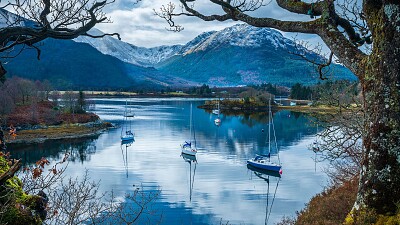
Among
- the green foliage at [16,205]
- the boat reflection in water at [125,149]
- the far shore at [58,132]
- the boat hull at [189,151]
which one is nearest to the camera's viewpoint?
the green foliage at [16,205]

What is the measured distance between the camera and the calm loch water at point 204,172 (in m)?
29.9

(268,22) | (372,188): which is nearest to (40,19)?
(268,22)

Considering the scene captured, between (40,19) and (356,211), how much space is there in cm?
512

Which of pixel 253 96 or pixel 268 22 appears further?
pixel 253 96

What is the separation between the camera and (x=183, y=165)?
155 feet

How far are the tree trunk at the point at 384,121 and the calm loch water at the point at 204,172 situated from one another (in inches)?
437

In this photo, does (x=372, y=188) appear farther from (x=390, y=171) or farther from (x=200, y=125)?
(x=200, y=125)

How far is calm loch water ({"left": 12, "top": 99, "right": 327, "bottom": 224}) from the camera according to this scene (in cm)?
2988

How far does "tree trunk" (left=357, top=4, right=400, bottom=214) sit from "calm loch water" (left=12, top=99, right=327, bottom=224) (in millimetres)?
11106

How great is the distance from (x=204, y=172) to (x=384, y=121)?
38344 mm

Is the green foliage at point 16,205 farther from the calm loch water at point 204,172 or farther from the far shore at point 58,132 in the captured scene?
the far shore at point 58,132

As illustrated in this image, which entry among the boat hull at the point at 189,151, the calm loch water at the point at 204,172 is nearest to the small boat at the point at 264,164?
the calm loch water at the point at 204,172

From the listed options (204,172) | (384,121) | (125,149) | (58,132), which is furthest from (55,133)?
(384,121)

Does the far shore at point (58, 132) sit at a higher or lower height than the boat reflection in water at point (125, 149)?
higher
